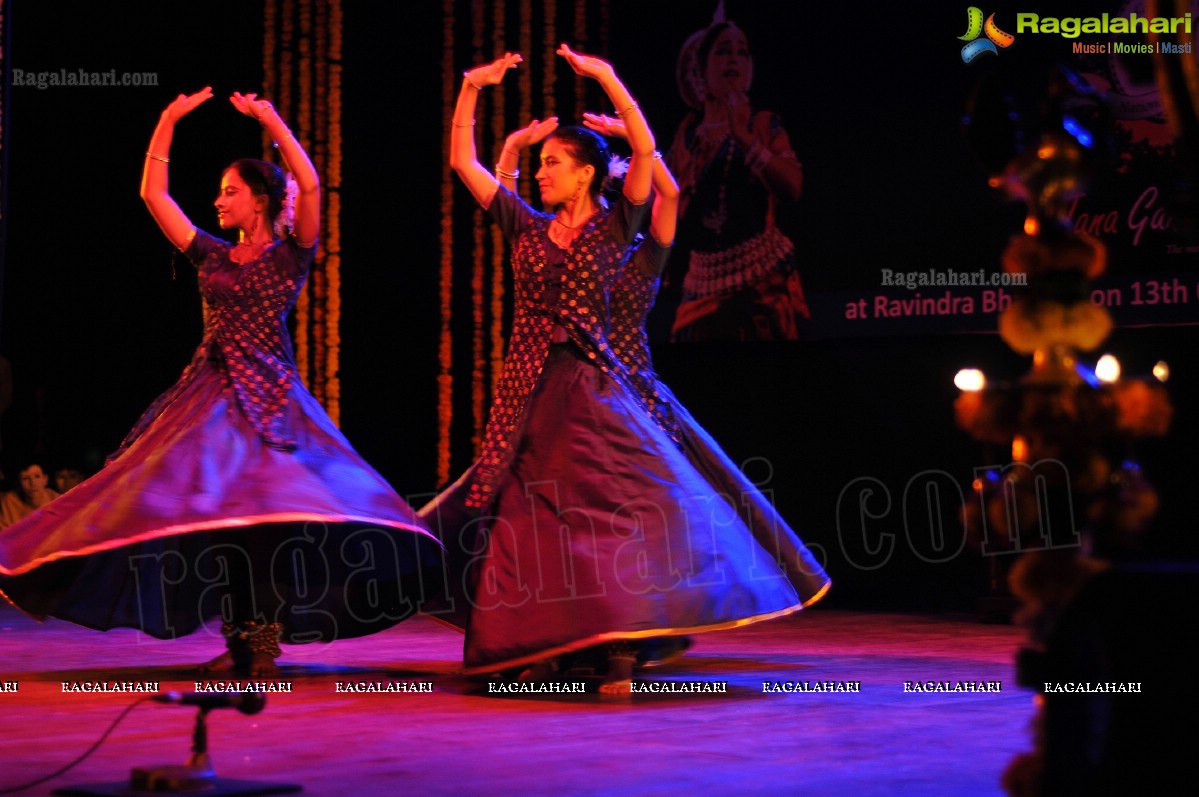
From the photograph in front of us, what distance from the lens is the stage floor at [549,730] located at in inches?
101

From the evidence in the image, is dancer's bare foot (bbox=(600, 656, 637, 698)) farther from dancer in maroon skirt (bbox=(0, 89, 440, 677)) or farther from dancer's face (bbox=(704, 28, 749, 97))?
dancer's face (bbox=(704, 28, 749, 97))

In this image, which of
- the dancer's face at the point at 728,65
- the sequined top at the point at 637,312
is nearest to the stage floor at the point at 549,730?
the sequined top at the point at 637,312

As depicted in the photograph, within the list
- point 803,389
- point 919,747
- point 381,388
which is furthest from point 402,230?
point 919,747

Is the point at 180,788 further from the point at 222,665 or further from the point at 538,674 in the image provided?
the point at 222,665

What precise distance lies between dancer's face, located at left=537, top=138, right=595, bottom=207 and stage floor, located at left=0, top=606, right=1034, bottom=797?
124cm

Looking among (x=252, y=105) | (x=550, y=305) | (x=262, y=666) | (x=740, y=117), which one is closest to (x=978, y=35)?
(x=740, y=117)

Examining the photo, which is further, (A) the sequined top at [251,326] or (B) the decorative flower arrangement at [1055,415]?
(A) the sequined top at [251,326]

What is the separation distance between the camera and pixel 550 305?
4000 millimetres

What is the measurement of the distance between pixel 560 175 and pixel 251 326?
0.89 metres

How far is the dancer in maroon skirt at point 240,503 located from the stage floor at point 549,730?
173mm

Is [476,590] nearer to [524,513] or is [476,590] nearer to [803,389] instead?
[524,513]

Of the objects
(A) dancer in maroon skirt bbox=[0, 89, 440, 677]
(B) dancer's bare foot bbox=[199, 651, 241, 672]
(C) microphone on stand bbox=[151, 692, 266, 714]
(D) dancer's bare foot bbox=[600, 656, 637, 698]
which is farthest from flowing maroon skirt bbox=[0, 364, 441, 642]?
(C) microphone on stand bbox=[151, 692, 266, 714]

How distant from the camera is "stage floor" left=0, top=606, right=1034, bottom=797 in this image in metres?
2.57

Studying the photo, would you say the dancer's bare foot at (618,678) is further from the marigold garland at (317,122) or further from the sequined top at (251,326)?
the marigold garland at (317,122)
